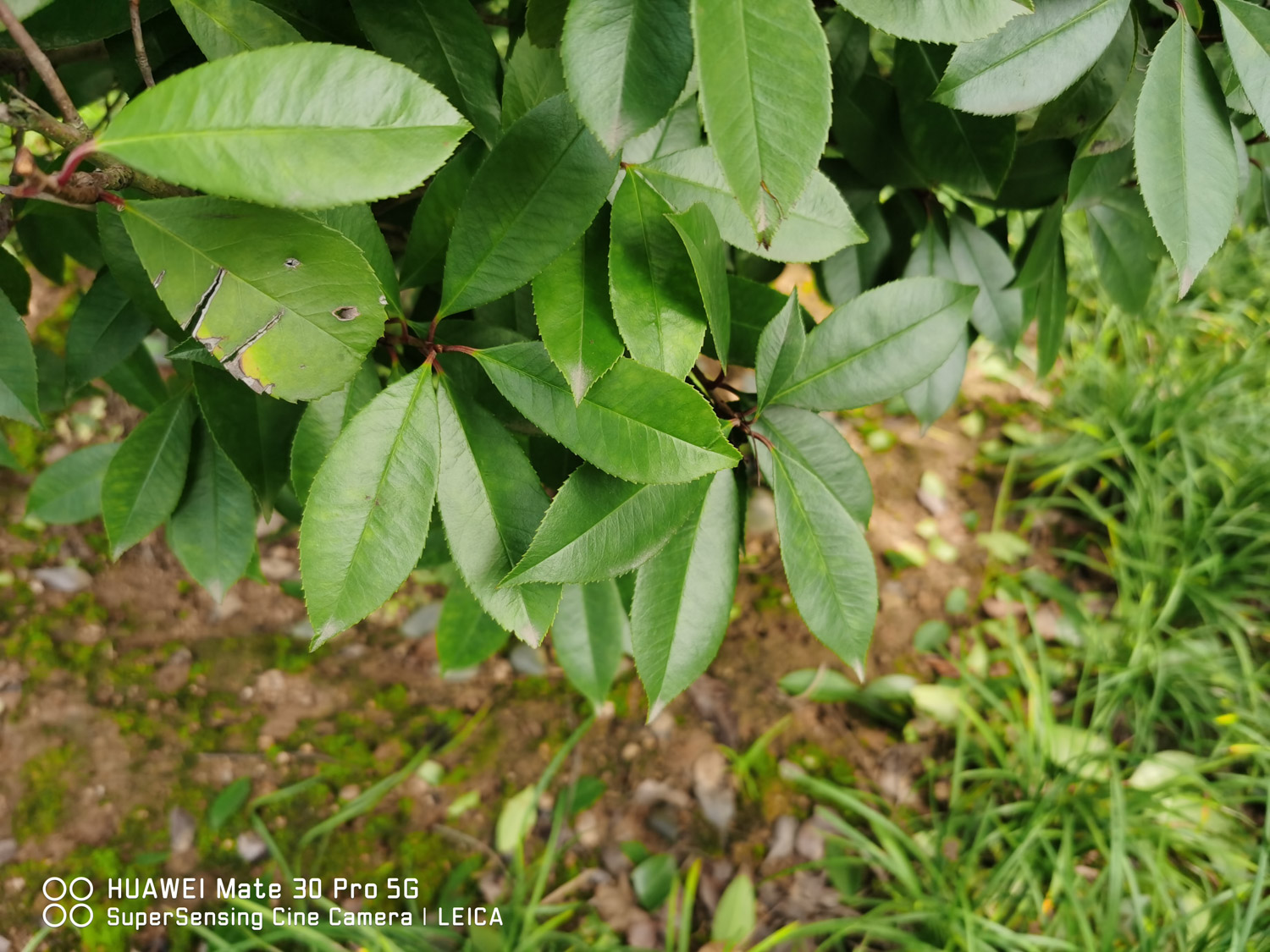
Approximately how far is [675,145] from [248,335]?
0.36 m

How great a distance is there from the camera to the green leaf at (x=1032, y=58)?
1.77 ft

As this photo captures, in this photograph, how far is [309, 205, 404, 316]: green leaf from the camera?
21.8 inches

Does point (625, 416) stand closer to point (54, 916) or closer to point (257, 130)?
point (257, 130)

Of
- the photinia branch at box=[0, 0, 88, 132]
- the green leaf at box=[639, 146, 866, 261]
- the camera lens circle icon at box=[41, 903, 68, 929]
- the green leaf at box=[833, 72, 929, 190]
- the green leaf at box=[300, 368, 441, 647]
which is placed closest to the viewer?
the photinia branch at box=[0, 0, 88, 132]

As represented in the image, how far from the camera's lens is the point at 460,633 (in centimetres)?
106

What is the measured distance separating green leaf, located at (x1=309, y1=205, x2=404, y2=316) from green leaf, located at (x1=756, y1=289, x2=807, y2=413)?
276 millimetres

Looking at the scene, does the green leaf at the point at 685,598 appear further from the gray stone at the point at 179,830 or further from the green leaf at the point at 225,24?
the gray stone at the point at 179,830

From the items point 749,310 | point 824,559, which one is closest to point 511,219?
point 749,310

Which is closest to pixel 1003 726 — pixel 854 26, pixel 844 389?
pixel 844 389

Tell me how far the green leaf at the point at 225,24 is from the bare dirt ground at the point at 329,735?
1.07 meters

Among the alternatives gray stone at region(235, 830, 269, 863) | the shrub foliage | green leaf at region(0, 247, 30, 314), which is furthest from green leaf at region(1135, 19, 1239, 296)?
gray stone at region(235, 830, 269, 863)

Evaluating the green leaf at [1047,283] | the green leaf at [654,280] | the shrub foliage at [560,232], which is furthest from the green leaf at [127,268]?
the green leaf at [1047,283]

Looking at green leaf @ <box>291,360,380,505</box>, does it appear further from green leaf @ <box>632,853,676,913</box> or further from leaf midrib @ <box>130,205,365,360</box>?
green leaf @ <box>632,853,676,913</box>

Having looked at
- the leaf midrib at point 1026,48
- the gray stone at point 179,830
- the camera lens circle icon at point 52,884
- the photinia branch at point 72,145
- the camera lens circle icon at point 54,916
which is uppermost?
the leaf midrib at point 1026,48
